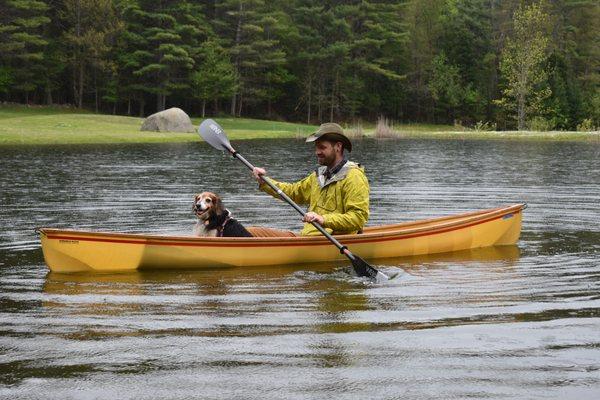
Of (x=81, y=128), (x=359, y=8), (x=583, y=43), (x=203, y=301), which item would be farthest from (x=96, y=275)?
(x=583, y=43)

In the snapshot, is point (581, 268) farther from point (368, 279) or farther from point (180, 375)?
point (180, 375)

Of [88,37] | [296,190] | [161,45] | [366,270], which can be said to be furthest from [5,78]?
[366,270]

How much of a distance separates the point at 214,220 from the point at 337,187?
1.54 m

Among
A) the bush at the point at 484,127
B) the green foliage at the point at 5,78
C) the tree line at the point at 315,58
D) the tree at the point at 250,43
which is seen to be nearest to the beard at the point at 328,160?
the bush at the point at 484,127

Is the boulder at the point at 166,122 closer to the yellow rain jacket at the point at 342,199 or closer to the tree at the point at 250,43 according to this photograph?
the tree at the point at 250,43

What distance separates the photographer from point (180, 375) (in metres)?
5.70

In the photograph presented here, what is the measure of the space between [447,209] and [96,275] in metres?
8.39

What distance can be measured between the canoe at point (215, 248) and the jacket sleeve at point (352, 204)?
169 mm

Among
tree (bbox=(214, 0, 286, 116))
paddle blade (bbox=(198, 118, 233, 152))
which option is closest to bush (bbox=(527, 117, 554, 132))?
tree (bbox=(214, 0, 286, 116))

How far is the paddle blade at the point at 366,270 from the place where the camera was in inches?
373

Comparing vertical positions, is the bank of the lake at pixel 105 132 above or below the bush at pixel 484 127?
below

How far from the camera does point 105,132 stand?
4384cm

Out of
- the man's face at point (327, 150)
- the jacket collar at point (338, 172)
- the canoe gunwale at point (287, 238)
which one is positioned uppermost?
the man's face at point (327, 150)

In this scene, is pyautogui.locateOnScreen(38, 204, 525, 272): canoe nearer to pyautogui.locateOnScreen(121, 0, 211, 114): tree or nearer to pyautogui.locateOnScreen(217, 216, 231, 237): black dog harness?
pyautogui.locateOnScreen(217, 216, 231, 237): black dog harness
